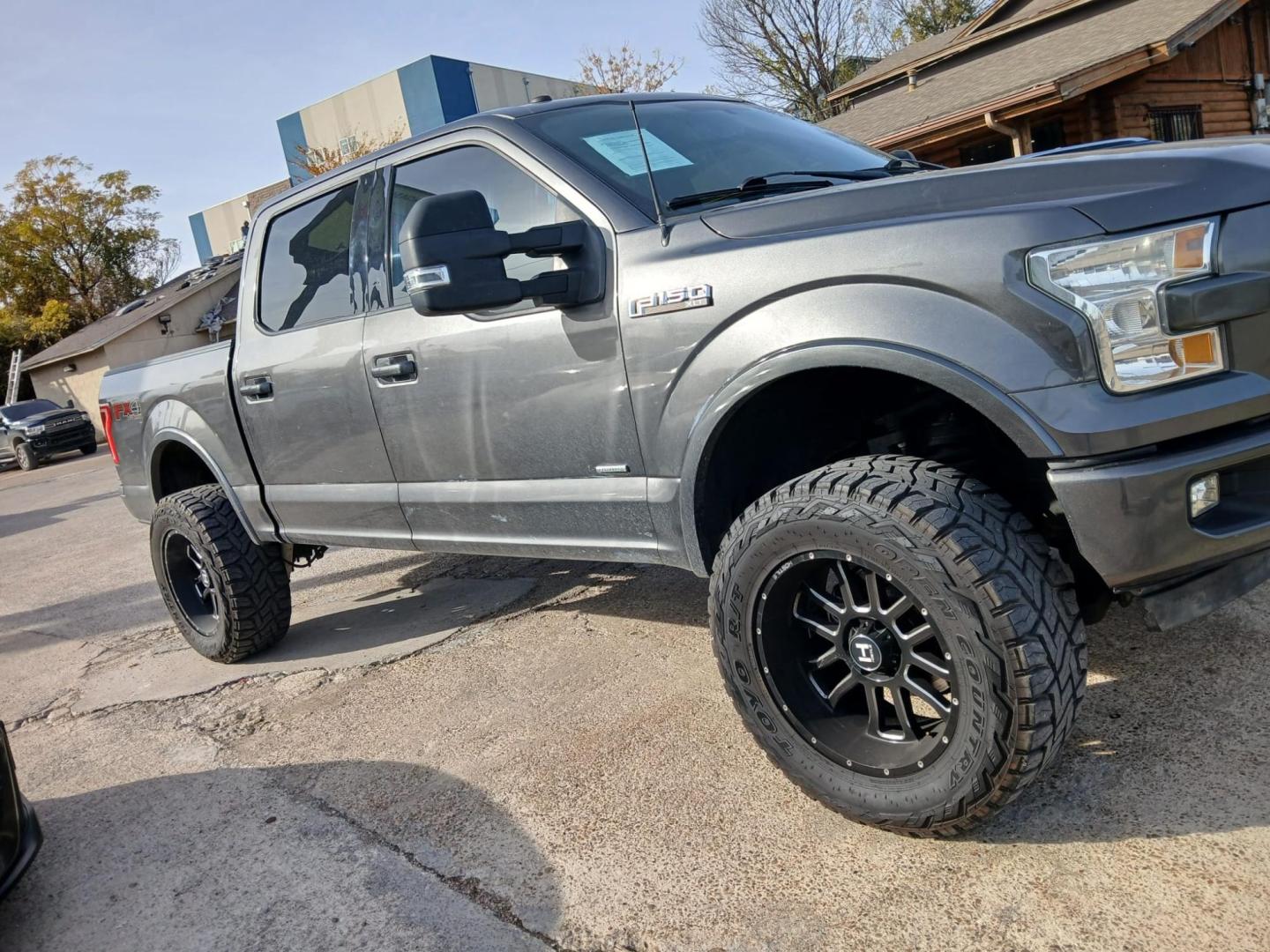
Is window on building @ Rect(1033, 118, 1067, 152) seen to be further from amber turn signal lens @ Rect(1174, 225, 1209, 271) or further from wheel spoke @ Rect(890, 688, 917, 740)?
wheel spoke @ Rect(890, 688, 917, 740)

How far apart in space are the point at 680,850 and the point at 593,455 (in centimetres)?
112

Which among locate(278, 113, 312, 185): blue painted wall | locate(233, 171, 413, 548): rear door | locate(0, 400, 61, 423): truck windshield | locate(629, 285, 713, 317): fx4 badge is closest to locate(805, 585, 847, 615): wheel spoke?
locate(629, 285, 713, 317): fx4 badge

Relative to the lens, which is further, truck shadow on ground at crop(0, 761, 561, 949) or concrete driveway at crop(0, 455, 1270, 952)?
truck shadow on ground at crop(0, 761, 561, 949)

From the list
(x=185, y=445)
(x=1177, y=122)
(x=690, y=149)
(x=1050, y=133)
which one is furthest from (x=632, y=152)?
(x=1177, y=122)

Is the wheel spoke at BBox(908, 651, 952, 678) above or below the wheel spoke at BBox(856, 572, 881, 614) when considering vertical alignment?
below

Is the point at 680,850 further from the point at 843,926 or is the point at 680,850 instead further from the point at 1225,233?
the point at 1225,233

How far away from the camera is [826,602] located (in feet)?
7.84

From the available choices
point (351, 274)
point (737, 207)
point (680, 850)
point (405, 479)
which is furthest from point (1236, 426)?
point (351, 274)

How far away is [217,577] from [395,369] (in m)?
1.62

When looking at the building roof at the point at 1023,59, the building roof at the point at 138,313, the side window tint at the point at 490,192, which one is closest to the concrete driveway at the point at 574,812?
the side window tint at the point at 490,192

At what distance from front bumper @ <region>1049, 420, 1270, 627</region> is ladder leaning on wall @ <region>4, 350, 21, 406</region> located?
4086 centimetres

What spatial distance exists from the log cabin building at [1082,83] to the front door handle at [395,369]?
1159 cm

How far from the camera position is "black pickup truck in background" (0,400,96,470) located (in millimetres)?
24297

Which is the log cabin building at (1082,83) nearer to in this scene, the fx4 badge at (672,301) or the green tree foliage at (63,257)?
the fx4 badge at (672,301)
